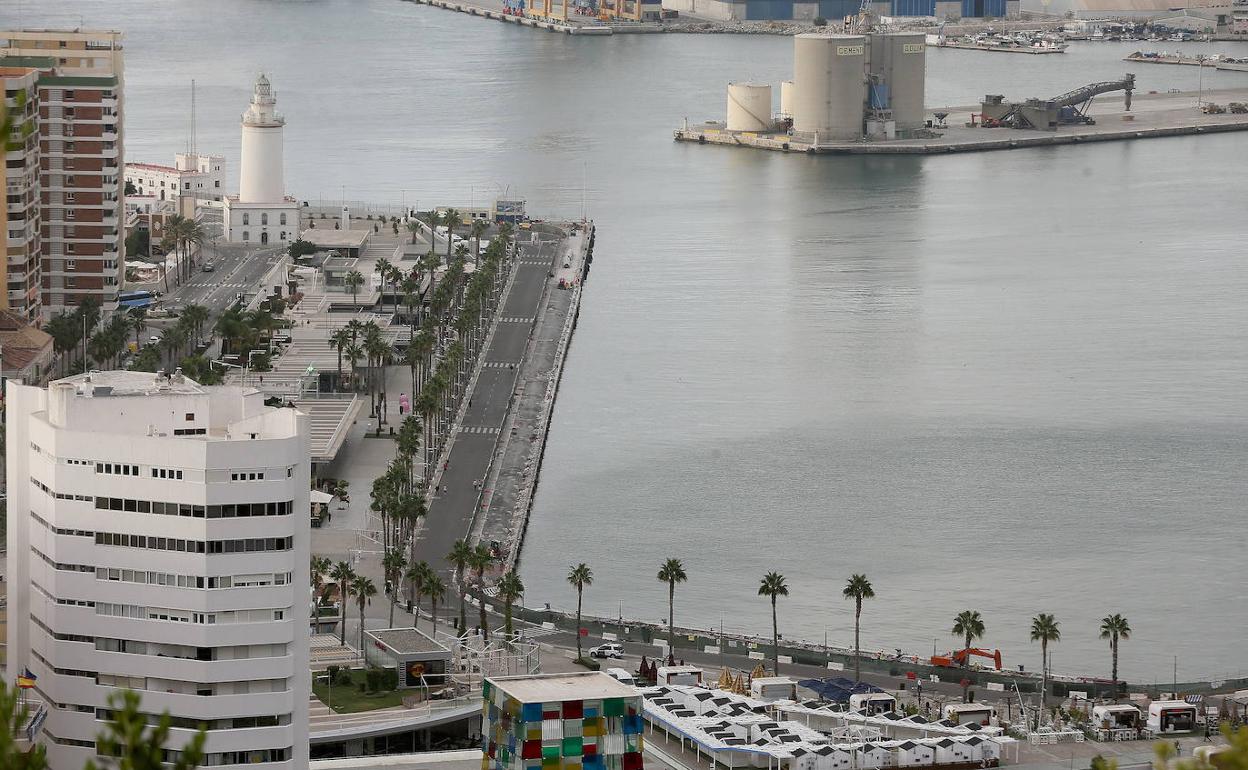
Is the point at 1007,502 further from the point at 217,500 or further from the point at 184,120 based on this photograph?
the point at 184,120

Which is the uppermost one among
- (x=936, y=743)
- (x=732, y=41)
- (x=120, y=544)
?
(x=732, y=41)

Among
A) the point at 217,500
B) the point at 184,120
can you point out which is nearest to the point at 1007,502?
the point at 217,500

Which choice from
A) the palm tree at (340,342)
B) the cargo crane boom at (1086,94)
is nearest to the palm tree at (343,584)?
the palm tree at (340,342)

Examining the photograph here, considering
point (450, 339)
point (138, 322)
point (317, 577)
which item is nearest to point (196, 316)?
point (138, 322)

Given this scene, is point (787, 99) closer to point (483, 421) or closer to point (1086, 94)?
point (1086, 94)

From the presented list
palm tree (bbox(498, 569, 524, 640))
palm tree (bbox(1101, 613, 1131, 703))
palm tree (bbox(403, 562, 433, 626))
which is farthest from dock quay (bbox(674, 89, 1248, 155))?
palm tree (bbox(1101, 613, 1131, 703))

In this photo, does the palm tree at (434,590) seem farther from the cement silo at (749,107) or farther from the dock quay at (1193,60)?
the dock quay at (1193,60)
